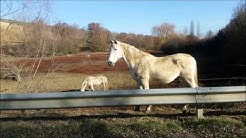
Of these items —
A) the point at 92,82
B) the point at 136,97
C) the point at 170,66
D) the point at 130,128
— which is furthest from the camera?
the point at 92,82

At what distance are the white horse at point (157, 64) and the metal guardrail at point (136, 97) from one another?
229 cm

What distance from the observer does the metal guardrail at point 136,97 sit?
7.54m

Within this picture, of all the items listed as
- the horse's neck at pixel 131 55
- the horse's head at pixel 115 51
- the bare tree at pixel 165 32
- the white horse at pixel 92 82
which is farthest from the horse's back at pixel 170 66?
the bare tree at pixel 165 32

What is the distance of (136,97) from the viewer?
7.59 meters

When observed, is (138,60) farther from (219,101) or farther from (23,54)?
(23,54)

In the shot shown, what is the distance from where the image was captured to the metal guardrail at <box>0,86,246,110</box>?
7.54 m

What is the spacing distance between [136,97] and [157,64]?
2.57 meters

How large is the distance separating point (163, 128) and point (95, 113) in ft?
6.14

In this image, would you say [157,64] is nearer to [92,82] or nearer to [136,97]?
[136,97]

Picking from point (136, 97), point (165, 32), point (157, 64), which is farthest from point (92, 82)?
point (165, 32)

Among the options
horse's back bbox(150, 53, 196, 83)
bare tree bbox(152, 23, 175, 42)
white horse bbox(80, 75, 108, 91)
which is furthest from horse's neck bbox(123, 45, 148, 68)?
bare tree bbox(152, 23, 175, 42)

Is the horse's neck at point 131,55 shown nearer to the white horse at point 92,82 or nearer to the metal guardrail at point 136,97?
the metal guardrail at point 136,97

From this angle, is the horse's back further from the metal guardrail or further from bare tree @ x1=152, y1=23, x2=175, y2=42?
bare tree @ x1=152, y1=23, x2=175, y2=42

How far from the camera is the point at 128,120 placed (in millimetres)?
7805
